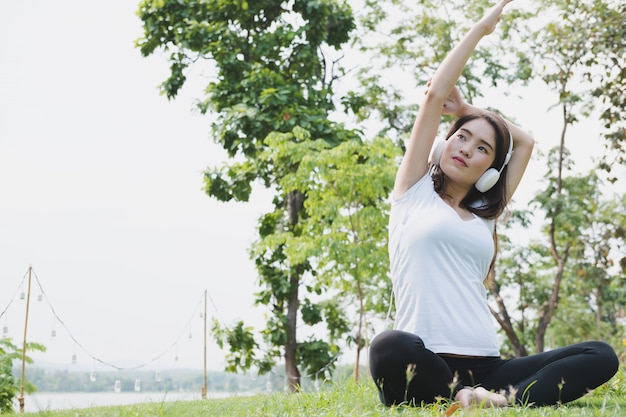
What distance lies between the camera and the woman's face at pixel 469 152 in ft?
7.79

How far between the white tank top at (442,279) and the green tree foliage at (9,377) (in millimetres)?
6203

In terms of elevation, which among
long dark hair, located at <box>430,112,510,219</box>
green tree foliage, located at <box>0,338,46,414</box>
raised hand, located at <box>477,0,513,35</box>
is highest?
raised hand, located at <box>477,0,513,35</box>

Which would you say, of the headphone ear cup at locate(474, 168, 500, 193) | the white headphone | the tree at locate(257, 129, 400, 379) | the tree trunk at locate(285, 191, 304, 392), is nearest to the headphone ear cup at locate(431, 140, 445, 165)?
the white headphone

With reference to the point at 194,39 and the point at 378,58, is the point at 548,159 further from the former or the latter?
the point at 194,39

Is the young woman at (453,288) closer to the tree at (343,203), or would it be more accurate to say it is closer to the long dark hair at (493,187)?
the long dark hair at (493,187)

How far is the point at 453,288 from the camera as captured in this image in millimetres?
2186

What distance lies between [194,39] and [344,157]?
3.83 metres

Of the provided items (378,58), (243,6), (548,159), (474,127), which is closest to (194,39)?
(243,6)

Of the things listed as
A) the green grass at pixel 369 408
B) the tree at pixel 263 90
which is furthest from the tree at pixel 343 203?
the green grass at pixel 369 408

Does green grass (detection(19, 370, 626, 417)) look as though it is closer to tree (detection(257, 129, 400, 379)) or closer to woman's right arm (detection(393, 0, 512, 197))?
woman's right arm (detection(393, 0, 512, 197))

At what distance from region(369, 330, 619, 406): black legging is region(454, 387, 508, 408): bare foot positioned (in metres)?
0.04

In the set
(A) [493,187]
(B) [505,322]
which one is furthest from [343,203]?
(B) [505,322]

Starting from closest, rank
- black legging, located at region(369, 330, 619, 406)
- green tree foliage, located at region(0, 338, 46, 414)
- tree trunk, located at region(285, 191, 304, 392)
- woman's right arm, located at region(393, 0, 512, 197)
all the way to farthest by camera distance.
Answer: black legging, located at region(369, 330, 619, 406)
woman's right arm, located at region(393, 0, 512, 197)
green tree foliage, located at region(0, 338, 46, 414)
tree trunk, located at region(285, 191, 304, 392)

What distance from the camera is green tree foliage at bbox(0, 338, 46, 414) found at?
24.1 feet
